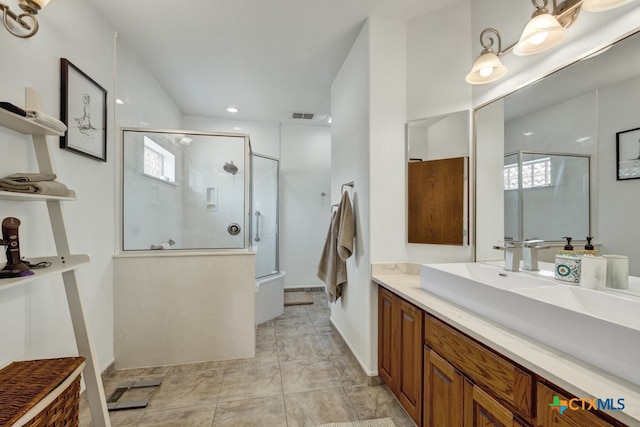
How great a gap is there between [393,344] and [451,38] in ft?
7.08

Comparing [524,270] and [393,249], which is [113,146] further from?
[524,270]

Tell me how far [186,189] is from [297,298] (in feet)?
7.46

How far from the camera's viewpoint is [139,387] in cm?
205

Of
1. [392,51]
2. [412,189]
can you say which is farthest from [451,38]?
[412,189]

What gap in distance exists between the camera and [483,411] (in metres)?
1.05

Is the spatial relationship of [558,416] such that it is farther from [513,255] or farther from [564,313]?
[513,255]

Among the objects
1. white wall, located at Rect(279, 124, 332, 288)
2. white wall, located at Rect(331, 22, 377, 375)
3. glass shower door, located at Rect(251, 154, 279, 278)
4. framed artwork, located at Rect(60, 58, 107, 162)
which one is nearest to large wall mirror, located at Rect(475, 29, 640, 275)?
white wall, located at Rect(331, 22, 377, 375)

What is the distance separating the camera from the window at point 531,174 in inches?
56.5

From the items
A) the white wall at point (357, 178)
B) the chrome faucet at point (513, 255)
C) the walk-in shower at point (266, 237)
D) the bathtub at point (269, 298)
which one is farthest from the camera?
the walk-in shower at point (266, 237)

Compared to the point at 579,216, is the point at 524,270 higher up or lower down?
lower down

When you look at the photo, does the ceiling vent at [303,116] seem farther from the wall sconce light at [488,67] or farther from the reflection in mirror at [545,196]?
→ the reflection in mirror at [545,196]

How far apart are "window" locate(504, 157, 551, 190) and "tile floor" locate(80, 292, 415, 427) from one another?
1557 mm

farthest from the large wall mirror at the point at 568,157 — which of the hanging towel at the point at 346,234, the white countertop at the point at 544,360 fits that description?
the hanging towel at the point at 346,234

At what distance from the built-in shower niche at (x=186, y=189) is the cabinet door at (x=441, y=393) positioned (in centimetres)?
188
